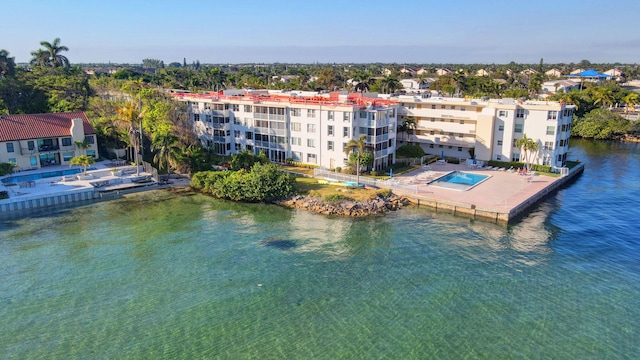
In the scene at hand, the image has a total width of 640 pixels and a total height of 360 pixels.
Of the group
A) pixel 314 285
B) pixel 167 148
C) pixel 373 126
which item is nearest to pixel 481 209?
pixel 373 126

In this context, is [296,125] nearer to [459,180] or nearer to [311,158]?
[311,158]

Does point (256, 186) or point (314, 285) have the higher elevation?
point (256, 186)

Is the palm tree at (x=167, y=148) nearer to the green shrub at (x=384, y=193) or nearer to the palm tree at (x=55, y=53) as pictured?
the green shrub at (x=384, y=193)

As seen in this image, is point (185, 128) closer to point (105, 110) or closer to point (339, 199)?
point (105, 110)

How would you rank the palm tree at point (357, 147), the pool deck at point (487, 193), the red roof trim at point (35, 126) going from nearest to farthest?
1. the pool deck at point (487, 193)
2. the palm tree at point (357, 147)
3. the red roof trim at point (35, 126)

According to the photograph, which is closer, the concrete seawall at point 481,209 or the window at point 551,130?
the concrete seawall at point 481,209

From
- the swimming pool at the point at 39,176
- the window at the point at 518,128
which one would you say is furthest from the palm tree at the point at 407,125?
the swimming pool at the point at 39,176

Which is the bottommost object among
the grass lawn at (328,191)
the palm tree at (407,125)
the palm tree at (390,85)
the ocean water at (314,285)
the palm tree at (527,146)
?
the ocean water at (314,285)
